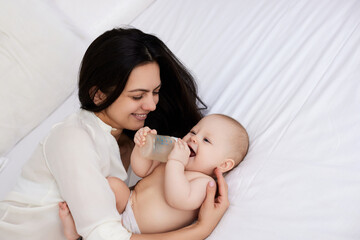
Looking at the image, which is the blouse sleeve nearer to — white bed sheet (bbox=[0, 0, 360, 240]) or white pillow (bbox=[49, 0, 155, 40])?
white bed sheet (bbox=[0, 0, 360, 240])

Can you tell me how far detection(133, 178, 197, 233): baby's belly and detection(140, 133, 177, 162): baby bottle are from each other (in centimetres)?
13

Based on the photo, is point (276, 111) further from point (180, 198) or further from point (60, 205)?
point (60, 205)

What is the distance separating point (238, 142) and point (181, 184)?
294 mm

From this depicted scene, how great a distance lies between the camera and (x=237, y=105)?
1636mm

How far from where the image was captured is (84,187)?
45.8 inches

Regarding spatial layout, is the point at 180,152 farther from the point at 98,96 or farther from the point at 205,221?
the point at 98,96

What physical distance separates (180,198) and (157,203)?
0.41ft

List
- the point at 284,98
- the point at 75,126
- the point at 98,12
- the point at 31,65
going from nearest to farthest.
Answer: the point at 75,126 → the point at 284,98 → the point at 31,65 → the point at 98,12

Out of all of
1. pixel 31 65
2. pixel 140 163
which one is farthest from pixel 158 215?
pixel 31 65

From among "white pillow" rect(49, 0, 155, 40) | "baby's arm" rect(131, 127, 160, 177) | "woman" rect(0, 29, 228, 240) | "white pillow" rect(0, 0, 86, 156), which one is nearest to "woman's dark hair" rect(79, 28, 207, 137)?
"woman" rect(0, 29, 228, 240)

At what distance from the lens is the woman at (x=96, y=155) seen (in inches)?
46.1

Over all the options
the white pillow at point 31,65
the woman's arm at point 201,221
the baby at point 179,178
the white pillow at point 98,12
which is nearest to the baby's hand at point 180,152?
the baby at point 179,178

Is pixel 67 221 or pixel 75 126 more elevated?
pixel 75 126

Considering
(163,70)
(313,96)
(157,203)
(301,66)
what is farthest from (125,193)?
(301,66)
